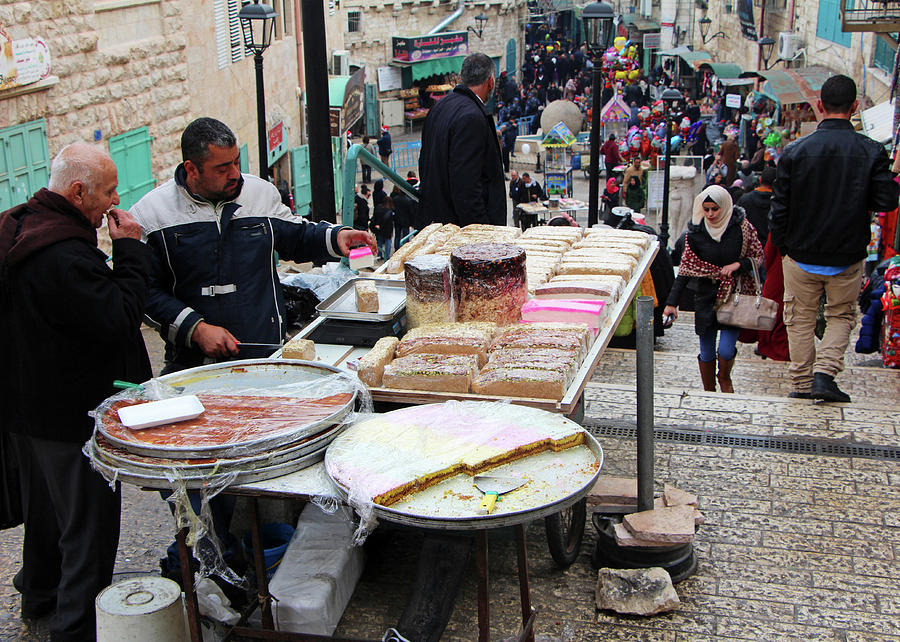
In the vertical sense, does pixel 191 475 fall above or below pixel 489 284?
below

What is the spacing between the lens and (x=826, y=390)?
644 cm

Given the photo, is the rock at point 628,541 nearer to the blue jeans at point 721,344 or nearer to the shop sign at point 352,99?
the blue jeans at point 721,344

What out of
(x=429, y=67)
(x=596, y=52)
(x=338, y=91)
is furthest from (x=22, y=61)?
(x=429, y=67)

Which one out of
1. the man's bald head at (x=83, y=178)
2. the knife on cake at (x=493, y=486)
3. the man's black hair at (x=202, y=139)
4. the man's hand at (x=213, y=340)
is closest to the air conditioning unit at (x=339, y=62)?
the man's black hair at (x=202, y=139)

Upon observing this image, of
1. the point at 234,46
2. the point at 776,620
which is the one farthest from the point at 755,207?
the point at 234,46

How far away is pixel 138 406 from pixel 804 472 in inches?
148

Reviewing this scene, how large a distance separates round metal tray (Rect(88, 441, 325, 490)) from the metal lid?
564 millimetres

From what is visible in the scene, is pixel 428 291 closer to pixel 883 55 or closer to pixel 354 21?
pixel 883 55

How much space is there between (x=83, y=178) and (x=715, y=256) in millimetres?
4791

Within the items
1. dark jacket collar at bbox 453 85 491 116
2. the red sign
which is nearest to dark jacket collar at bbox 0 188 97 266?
dark jacket collar at bbox 453 85 491 116

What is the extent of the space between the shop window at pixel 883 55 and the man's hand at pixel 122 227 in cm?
1918

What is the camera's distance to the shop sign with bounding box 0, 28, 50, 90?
10.0 metres

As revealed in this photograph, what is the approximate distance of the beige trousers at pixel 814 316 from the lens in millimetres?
6500

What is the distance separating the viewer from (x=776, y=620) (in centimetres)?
393
